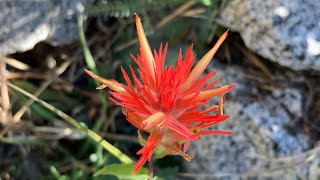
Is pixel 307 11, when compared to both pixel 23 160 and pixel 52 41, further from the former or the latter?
pixel 23 160

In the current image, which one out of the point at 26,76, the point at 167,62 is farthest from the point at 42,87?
the point at 167,62

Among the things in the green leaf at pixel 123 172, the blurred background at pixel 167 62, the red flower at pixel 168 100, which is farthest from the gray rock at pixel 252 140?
the red flower at pixel 168 100

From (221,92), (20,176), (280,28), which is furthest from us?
(20,176)

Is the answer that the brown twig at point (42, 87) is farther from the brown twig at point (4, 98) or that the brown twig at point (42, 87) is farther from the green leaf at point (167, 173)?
the green leaf at point (167, 173)

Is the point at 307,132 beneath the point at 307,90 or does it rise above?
beneath

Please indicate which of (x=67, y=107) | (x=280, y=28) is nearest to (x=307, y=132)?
(x=280, y=28)

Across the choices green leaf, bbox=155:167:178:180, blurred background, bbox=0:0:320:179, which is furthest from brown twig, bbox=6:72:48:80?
green leaf, bbox=155:167:178:180

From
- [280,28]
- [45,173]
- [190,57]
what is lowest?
[45,173]

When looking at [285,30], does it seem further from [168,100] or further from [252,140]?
[168,100]
